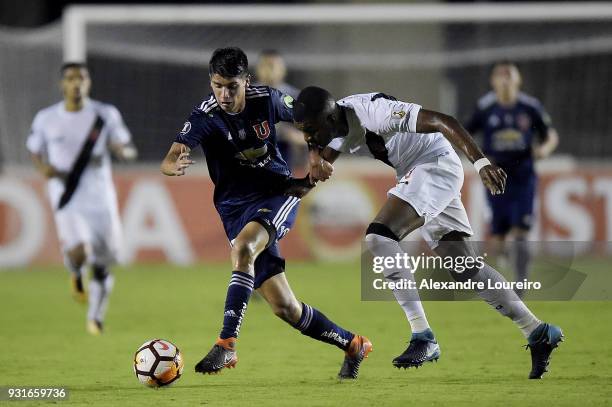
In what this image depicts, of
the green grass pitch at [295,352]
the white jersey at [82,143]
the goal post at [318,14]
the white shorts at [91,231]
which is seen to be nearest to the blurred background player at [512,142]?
the green grass pitch at [295,352]

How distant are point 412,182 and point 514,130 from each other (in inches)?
218

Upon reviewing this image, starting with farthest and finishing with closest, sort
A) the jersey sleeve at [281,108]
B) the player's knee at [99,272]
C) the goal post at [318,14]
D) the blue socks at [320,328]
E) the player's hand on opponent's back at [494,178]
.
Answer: the goal post at [318,14] < the player's knee at [99,272] < the jersey sleeve at [281,108] < the blue socks at [320,328] < the player's hand on opponent's back at [494,178]

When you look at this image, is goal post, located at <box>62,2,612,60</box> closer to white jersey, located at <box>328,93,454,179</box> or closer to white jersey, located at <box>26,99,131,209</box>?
white jersey, located at <box>26,99,131,209</box>

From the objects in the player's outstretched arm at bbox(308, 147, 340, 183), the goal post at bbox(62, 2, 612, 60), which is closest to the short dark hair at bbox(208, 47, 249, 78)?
the player's outstretched arm at bbox(308, 147, 340, 183)

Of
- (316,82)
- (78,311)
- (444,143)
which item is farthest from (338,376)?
(316,82)

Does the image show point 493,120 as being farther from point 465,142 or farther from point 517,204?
point 465,142

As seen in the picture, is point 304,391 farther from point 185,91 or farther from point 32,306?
point 185,91

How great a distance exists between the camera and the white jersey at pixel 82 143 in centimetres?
1061

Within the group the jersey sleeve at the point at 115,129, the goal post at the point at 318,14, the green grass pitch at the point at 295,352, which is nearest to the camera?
the green grass pitch at the point at 295,352

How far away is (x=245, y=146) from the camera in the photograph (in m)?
7.04

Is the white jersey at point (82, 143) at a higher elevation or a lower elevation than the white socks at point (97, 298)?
higher

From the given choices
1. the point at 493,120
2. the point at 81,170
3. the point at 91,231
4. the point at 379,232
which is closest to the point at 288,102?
the point at 379,232

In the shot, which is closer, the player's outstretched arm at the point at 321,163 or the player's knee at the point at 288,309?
the player's outstretched arm at the point at 321,163

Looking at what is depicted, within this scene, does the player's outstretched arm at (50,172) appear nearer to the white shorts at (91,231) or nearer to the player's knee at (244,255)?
the white shorts at (91,231)
